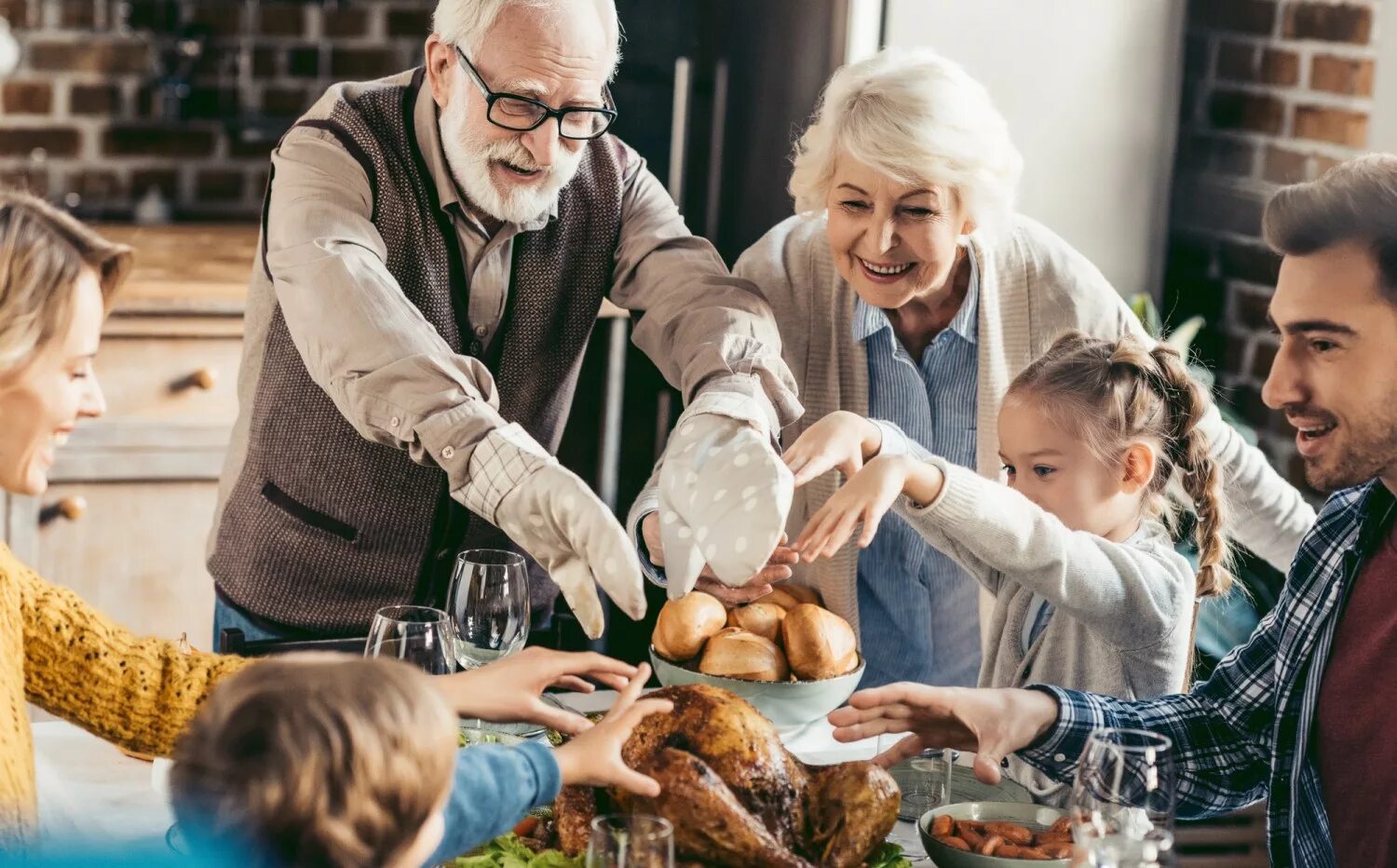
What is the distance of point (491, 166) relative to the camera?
1.61 metres

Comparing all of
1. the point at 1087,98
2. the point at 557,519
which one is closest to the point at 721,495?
the point at 557,519

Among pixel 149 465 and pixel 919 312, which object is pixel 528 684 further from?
pixel 149 465

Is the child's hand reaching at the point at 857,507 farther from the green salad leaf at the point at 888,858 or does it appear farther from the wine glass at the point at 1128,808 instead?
the wine glass at the point at 1128,808

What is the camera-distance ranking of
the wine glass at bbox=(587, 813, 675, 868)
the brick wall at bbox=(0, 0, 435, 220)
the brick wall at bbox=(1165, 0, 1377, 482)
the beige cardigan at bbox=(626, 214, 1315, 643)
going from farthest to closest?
the brick wall at bbox=(0, 0, 435, 220) → the brick wall at bbox=(1165, 0, 1377, 482) → the beige cardigan at bbox=(626, 214, 1315, 643) → the wine glass at bbox=(587, 813, 675, 868)

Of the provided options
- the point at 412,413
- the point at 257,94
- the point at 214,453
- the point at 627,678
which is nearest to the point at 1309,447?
the point at 627,678

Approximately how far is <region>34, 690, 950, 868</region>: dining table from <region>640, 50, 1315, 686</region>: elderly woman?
1.35 feet

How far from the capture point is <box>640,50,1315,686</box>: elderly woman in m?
1.70

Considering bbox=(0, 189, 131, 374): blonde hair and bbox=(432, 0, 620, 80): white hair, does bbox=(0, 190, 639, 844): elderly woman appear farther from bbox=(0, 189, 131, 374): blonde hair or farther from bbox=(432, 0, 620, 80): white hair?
bbox=(432, 0, 620, 80): white hair

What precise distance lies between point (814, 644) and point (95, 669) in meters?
0.63

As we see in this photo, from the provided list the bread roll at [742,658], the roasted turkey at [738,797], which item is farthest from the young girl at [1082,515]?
the roasted turkey at [738,797]

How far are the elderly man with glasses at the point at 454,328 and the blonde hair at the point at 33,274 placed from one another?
0.25m

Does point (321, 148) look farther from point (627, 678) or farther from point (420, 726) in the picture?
point (420, 726)

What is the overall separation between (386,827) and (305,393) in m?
0.95

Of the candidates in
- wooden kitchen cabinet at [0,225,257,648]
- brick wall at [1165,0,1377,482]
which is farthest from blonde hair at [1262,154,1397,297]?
wooden kitchen cabinet at [0,225,257,648]
